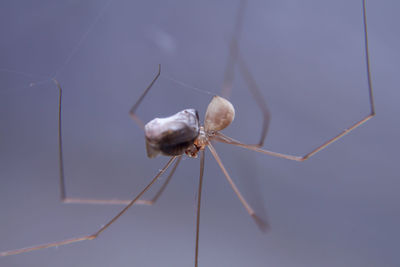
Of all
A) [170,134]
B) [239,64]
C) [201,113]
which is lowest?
[170,134]

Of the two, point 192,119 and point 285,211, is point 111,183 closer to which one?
point 192,119

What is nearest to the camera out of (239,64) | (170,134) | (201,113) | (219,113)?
(170,134)

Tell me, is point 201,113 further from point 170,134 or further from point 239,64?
point 170,134

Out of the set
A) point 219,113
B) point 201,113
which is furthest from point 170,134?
point 201,113

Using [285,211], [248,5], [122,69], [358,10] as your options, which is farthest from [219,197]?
[358,10]

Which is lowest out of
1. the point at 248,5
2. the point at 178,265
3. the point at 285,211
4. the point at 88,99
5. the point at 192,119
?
the point at 178,265

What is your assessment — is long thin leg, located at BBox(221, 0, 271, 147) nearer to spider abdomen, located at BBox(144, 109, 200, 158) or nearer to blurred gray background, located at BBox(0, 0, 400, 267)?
blurred gray background, located at BBox(0, 0, 400, 267)
